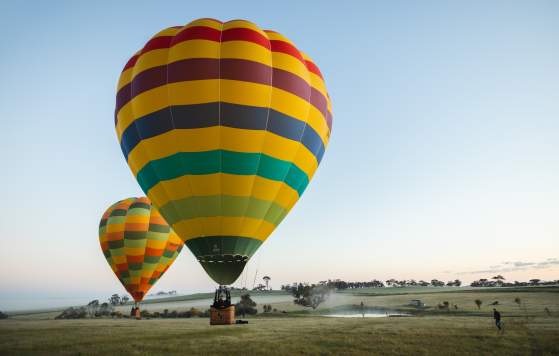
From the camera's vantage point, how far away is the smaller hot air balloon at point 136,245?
34.6m

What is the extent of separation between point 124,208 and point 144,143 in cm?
2141

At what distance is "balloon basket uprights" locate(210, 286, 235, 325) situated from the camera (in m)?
16.5

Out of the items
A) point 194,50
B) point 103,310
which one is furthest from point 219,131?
point 103,310

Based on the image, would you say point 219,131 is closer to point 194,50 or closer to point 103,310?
point 194,50

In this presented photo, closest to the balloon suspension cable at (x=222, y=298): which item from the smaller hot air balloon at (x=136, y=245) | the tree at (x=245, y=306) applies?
the smaller hot air balloon at (x=136, y=245)

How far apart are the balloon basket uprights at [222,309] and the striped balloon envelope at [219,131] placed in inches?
31.0

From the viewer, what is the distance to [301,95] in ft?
59.8

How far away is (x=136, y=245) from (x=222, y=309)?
68.6 feet

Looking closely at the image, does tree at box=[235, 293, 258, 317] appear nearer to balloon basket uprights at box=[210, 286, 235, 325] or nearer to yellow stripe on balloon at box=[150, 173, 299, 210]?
balloon basket uprights at box=[210, 286, 235, 325]

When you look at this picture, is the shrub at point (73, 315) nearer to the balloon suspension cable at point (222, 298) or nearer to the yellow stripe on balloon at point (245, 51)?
the balloon suspension cable at point (222, 298)

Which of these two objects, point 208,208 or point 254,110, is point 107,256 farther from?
point 254,110

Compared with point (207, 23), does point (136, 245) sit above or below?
below

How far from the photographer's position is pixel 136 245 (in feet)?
113

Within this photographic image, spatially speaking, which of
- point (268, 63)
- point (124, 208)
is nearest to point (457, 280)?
point (124, 208)
